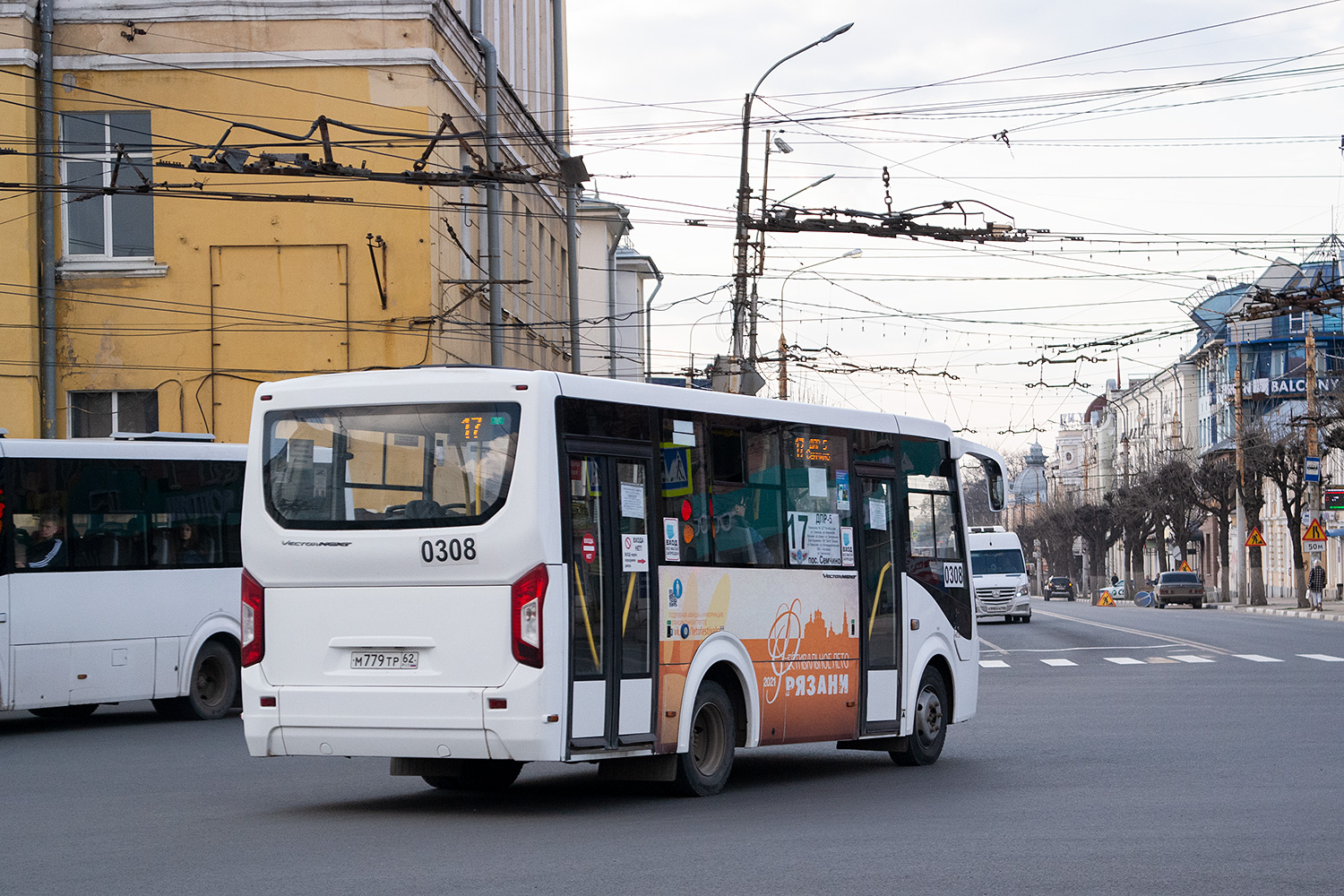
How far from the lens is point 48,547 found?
58.7ft

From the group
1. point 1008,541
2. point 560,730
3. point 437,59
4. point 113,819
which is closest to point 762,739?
point 560,730

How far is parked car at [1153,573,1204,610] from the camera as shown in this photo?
76375mm

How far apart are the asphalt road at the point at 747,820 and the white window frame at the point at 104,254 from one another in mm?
11559

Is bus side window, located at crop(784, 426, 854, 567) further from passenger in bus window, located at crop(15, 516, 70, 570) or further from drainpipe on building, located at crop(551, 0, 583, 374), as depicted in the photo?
drainpipe on building, located at crop(551, 0, 583, 374)

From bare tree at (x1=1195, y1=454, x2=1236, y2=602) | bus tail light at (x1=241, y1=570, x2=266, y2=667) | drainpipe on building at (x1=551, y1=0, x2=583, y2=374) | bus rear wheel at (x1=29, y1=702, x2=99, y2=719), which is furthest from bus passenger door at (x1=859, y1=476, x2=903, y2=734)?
bare tree at (x1=1195, y1=454, x2=1236, y2=602)

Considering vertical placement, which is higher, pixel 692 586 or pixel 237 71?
pixel 237 71

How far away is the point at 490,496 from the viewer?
34.5ft

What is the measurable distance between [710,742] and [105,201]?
65.0ft

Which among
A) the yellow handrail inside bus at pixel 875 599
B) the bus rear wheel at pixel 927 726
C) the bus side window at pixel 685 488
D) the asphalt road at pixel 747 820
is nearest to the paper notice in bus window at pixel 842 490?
the yellow handrail inside bus at pixel 875 599

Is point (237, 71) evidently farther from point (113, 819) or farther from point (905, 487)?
point (113, 819)

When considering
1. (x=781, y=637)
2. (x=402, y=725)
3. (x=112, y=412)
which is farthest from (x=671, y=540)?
(x=112, y=412)

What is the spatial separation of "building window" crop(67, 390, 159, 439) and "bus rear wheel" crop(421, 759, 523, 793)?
1753 cm

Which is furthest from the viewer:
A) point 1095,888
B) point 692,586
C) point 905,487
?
point 905,487

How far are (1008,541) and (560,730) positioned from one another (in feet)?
140
